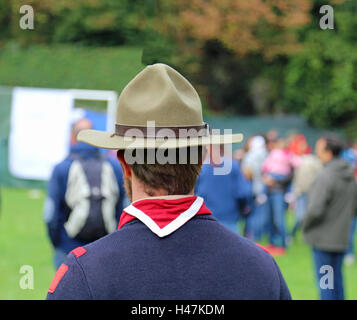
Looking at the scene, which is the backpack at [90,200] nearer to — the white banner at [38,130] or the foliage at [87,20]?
the white banner at [38,130]

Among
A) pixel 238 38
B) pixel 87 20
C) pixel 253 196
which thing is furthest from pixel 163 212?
pixel 238 38

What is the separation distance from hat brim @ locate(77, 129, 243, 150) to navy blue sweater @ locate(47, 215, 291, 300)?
215mm

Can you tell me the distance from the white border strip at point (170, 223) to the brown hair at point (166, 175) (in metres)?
0.07

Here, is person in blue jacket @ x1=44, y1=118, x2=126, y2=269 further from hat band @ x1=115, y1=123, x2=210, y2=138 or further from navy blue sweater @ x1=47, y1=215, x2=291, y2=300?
navy blue sweater @ x1=47, y1=215, x2=291, y2=300

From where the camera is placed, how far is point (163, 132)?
1997 millimetres

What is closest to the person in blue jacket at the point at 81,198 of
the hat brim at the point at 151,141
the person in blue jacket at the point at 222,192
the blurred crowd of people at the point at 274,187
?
the person in blue jacket at the point at 222,192

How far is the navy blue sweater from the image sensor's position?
1800mm

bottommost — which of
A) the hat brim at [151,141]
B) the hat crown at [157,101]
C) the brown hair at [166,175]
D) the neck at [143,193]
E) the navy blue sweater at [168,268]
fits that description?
the navy blue sweater at [168,268]

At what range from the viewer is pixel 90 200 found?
5051mm

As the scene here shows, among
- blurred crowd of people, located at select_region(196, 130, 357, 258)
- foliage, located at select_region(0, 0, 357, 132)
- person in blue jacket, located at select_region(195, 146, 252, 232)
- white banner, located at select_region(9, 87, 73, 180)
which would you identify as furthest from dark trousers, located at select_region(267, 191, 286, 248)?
foliage, located at select_region(0, 0, 357, 132)

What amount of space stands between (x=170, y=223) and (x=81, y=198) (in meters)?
3.25

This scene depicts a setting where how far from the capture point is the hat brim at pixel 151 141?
1.92 metres

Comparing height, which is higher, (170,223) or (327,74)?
(327,74)

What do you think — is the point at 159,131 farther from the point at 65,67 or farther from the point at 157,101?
the point at 65,67
